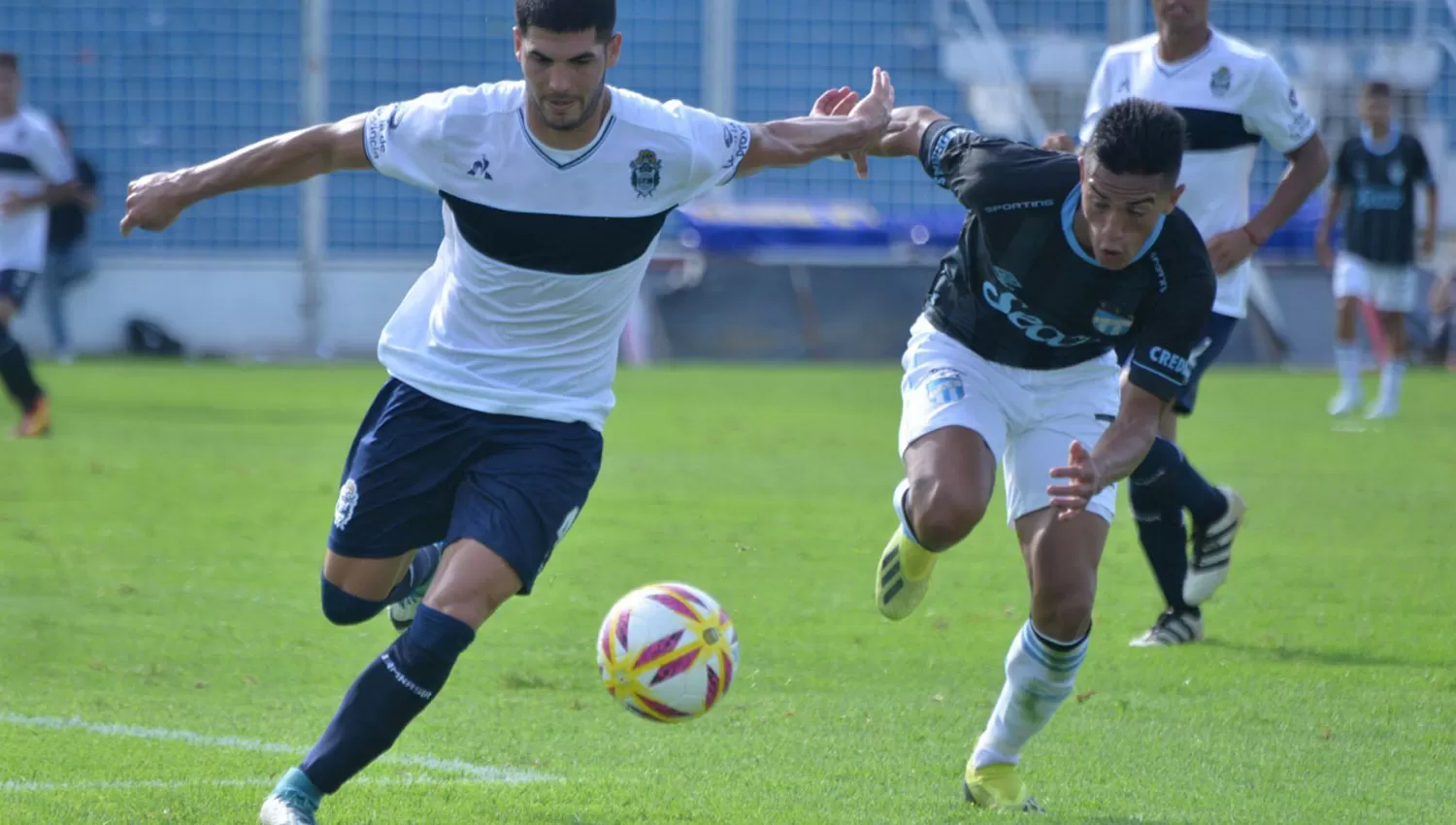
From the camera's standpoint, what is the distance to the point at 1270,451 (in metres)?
13.5

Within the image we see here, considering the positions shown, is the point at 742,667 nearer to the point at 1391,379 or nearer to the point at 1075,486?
the point at 1075,486

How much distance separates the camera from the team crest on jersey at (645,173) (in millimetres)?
4801

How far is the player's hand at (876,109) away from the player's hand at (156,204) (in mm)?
1806

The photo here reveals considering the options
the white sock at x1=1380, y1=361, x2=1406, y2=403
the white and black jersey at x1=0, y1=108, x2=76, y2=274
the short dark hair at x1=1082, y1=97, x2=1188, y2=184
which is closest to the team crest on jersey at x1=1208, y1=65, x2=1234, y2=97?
the short dark hair at x1=1082, y1=97, x2=1188, y2=184

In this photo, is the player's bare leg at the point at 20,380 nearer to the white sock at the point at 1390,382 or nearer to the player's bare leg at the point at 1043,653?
the player's bare leg at the point at 1043,653

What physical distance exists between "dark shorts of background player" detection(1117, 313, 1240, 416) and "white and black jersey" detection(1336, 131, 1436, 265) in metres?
9.97

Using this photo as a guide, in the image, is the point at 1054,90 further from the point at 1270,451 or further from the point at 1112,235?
the point at 1112,235

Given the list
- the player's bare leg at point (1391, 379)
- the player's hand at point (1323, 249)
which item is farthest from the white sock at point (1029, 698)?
the player's bare leg at point (1391, 379)

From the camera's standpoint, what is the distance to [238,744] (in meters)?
5.28

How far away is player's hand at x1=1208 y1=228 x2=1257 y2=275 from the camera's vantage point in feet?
23.4

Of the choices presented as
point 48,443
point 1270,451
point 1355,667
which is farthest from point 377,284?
point 1355,667

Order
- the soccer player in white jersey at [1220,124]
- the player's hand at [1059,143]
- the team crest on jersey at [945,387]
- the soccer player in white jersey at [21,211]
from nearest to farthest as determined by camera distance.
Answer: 1. the team crest on jersey at [945,387]
2. the player's hand at [1059,143]
3. the soccer player in white jersey at [1220,124]
4. the soccer player in white jersey at [21,211]

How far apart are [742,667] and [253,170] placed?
8.79 ft

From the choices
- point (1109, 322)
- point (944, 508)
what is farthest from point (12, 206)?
point (1109, 322)
